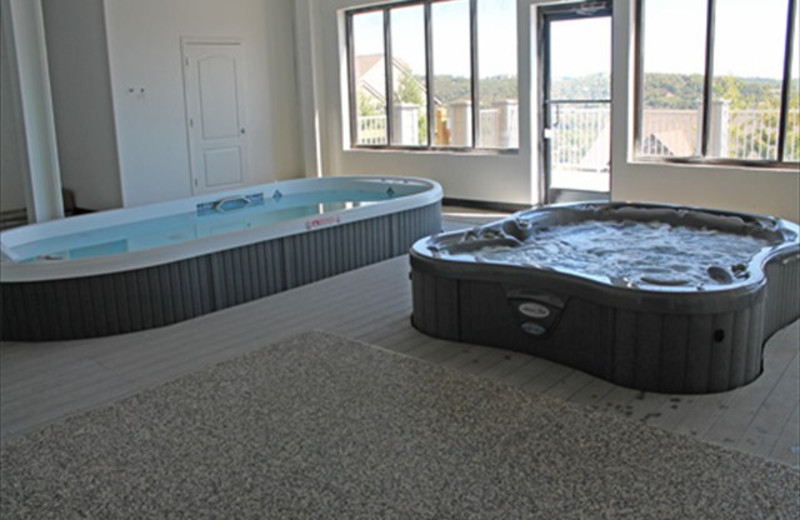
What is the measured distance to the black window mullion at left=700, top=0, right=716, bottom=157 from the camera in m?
6.75

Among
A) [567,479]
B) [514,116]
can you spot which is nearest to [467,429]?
[567,479]

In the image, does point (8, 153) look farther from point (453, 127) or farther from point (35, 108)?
point (453, 127)

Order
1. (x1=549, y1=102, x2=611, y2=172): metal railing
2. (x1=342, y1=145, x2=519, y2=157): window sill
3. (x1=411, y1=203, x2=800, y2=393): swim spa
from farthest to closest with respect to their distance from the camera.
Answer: (x1=342, y1=145, x2=519, y2=157): window sill → (x1=549, y1=102, x2=611, y2=172): metal railing → (x1=411, y1=203, x2=800, y2=393): swim spa

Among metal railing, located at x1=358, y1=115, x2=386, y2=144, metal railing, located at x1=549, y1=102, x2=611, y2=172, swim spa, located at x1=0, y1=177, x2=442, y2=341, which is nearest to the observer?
swim spa, located at x1=0, y1=177, x2=442, y2=341

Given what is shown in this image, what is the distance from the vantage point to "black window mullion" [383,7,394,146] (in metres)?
9.47

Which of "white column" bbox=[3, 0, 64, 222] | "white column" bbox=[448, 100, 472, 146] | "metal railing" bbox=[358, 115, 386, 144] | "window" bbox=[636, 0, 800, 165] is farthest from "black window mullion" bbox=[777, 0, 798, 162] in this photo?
"white column" bbox=[3, 0, 64, 222]

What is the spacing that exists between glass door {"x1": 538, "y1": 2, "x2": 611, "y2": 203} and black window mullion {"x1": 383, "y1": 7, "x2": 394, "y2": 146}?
2.27m

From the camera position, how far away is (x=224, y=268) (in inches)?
194

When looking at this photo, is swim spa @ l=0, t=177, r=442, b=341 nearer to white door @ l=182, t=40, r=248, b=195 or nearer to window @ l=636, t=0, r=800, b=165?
white door @ l=182, t=40, r=248, b=195

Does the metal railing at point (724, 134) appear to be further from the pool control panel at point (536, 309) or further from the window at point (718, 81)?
the pool control panel at point (536, 309)

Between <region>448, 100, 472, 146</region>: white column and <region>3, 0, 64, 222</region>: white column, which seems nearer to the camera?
<region>3, 0, 64, 222</region>: white column

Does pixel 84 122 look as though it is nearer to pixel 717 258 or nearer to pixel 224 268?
pixel 224 268

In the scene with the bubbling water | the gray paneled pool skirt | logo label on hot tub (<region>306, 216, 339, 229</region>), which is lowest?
the gray paneled pool skirt

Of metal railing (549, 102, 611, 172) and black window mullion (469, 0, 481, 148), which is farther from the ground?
black window mullion (469, 0, 481, 148)
